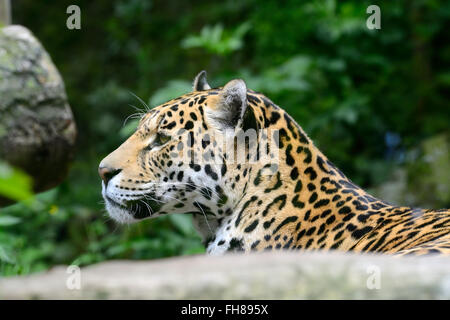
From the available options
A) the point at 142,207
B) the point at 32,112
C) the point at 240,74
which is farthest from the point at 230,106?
the point at 240,74

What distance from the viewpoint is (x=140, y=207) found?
4.62 m

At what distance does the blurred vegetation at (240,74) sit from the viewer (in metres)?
8.93

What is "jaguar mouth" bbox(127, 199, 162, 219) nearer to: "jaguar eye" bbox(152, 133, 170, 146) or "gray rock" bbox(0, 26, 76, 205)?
"jaguar eye" bbox(152, 133, 170, 146)

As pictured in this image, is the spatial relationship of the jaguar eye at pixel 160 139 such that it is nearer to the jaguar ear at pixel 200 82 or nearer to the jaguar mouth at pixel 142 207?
the jaguar mouth at pixel 142 207

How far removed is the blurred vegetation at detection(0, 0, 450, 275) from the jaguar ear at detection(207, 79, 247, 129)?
290 centimetres

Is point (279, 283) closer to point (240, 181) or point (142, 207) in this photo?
point (240, 181)

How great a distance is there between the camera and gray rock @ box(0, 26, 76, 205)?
238 inches

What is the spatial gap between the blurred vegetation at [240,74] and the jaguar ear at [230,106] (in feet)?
9.52

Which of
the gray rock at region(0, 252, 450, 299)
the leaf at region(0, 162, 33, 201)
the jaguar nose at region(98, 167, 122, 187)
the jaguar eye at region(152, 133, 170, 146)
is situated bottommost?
the gray rock at region(0, 252, 450, 299)

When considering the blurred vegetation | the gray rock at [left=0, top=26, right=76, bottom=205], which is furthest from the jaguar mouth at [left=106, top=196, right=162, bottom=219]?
the blurred vegetation

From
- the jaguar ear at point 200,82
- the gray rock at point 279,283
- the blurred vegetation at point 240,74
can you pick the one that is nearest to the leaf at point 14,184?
the gray rock at point 279,283

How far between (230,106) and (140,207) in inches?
39.5
